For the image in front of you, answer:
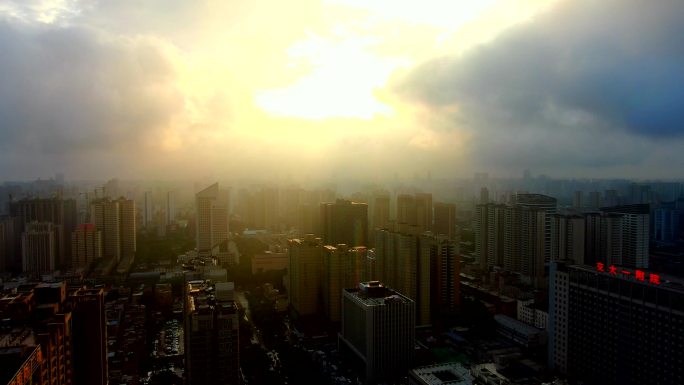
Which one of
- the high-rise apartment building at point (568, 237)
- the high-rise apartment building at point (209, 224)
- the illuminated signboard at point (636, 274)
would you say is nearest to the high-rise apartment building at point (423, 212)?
the high-rise apartment building at point (568, 237)

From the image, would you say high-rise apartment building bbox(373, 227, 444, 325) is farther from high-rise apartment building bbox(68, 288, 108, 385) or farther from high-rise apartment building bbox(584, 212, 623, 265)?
high-rise apartment building bbox(68, 288, 108, 385)

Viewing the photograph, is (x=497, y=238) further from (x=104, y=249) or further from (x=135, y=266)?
(x=104, y=249)

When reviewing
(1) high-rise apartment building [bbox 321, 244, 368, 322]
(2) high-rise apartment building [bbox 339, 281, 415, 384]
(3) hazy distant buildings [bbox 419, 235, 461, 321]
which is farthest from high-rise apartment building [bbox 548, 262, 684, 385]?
(1) high-rise apartment building [bbox 321, 244, 368, 322]

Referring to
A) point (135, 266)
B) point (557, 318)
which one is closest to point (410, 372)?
point (557, 318)

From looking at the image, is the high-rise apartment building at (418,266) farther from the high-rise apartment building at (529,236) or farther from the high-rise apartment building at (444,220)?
the high-rise apartment building at (444,220)

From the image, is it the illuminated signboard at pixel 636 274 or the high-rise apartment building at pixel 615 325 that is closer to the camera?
the high-rise apartment building at pixel 615 325
